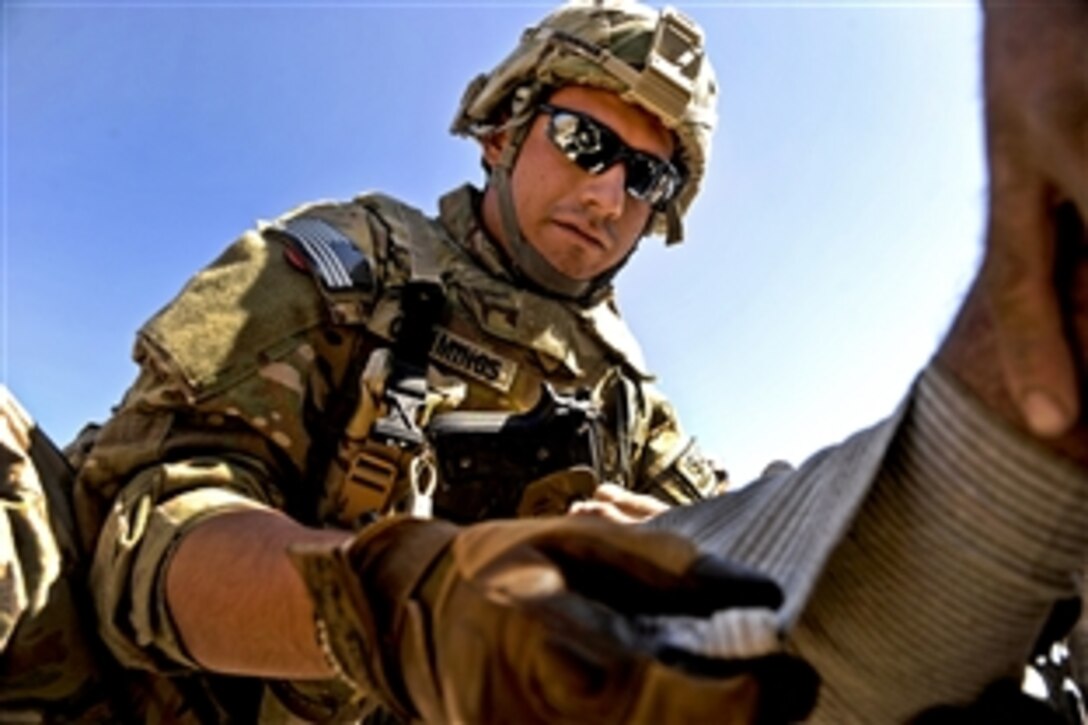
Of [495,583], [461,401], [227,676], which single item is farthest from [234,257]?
[495,583]

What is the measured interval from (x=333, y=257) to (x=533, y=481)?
876 millimetres

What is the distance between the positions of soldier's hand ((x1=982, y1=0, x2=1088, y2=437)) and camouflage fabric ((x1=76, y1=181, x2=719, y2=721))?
178 cm

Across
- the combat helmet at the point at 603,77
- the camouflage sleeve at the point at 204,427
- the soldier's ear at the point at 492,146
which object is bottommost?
the camouflage sleeve at the point at 204,427

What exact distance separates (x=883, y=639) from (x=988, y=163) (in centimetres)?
68

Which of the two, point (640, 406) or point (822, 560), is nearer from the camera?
point (822, 560)

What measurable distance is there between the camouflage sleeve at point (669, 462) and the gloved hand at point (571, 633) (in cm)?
229

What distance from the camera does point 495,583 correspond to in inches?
50.3

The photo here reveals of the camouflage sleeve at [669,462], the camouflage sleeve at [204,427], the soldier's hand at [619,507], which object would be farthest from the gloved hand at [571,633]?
the camouflage sleeve at [669,462]

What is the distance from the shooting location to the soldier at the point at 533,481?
1.28m

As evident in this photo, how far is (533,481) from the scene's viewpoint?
9.84 ft

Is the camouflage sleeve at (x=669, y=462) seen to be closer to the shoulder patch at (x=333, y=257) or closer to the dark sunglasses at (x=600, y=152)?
the dark sunglasses at (x=600, y=152)

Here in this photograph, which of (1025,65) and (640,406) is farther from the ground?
(1025,65)

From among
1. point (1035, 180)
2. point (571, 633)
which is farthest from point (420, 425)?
point (1035, 180)

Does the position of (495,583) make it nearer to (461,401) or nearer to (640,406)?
(461,401)
